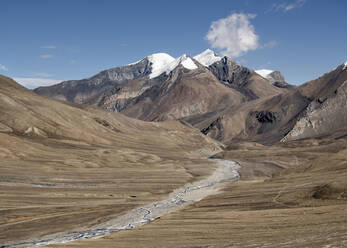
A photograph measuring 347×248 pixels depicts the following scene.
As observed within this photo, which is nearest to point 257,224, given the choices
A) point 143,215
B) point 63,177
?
point 143,215

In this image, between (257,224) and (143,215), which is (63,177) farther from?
(257,224)

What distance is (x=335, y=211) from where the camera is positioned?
142 ft

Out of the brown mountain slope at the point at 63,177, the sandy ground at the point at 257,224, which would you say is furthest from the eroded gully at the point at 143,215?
the sandy ground at the point at 257,224

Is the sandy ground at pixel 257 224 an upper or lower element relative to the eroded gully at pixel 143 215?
upper

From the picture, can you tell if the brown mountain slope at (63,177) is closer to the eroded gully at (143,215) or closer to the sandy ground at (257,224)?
the eroded gully at (143,215)

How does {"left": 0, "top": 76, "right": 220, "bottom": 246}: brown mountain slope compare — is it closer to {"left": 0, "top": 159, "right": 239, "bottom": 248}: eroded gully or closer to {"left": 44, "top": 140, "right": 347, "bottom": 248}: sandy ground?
{"left": 0, "top": 159, "right": 239, "bottom": 248}: eroded gully

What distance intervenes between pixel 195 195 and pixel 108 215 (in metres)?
29.2

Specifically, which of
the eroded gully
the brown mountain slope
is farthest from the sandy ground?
the brown mountain slope

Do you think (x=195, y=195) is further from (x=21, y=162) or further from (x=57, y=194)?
(x=21, y=162)

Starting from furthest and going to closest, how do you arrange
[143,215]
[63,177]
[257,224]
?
[63,177], [143,215], [257,224]

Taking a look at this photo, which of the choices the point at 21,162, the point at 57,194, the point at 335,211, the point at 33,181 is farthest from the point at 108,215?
the point at 21,162

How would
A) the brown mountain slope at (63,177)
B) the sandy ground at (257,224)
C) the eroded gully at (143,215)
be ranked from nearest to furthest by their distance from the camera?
1. the sandy ground at (257,224)
2. the eroded gully at (143,215)
3. the brown mountain slope at (63,177)

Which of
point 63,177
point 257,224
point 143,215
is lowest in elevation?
point 143,215

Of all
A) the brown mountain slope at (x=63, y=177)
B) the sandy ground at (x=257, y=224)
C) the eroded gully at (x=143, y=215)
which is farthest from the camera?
the brown mountain slope at (x=63, y=177)
